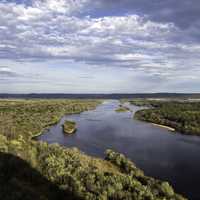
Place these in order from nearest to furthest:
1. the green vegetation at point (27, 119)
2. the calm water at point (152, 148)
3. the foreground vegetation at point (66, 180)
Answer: the foreground vegetation at point (66, 180)
the calm water at point (152, 148)
the green vegetation at point (27, 119)

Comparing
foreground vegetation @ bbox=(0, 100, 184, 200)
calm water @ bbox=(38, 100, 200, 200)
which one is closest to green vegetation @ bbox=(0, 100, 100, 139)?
calm water @ bbox=(38, 100, 200, 200)

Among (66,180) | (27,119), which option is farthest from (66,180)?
(27,119)

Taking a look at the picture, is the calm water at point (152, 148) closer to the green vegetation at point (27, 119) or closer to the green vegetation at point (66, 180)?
the green vegetation at point (27, 119)

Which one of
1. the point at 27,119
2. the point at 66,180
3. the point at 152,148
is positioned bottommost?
the point at 152,148

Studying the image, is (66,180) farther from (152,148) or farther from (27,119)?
(27,119)

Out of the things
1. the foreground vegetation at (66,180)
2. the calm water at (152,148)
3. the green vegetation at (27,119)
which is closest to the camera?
the foreground vegetation at (66,180)

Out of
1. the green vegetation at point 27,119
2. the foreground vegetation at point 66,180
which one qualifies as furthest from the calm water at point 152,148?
the foreground vegetation at point 66,180

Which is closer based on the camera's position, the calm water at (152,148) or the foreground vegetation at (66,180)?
the foreground vegetation at (66,180)

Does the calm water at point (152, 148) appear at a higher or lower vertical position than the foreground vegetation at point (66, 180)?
lower
